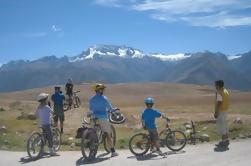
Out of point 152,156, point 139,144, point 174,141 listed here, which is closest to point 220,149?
point 174,141

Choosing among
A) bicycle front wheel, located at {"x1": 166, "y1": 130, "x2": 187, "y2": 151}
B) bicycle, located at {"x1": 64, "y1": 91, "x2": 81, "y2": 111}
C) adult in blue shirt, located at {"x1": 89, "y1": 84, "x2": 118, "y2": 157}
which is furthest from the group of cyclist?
bicycle, located at {"x1": 64, "y1": 91, "x2": 81, "y2": 111}

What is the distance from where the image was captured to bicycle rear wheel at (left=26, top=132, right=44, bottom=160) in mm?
18625

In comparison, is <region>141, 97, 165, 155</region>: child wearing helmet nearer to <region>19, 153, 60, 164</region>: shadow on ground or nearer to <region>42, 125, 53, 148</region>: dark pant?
<region>42, 125, 53, 148</region>: dark pant

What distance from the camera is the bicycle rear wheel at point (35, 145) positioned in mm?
18625

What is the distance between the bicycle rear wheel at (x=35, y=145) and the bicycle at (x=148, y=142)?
3037mm

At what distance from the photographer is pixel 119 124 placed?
1262 inches

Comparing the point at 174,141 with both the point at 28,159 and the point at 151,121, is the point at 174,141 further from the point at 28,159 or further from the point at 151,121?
the point at 28,159

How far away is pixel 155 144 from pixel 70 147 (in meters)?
5.02

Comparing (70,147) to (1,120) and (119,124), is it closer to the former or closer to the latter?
(119,124)

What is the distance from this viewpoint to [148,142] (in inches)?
733

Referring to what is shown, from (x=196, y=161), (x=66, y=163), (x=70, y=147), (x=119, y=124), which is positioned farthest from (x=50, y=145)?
(x=119, y=124)

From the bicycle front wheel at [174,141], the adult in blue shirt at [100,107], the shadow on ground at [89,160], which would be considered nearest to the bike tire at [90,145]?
the shadow on ground at [89,160]

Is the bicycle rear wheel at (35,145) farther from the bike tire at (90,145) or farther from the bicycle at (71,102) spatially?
the bicycle at (71,102)

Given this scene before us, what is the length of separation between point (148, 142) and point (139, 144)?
13.1 inches
